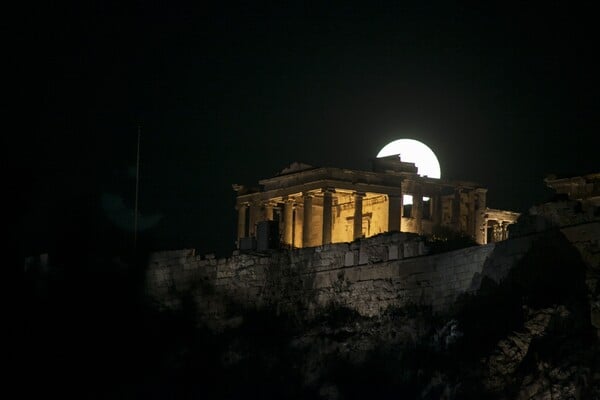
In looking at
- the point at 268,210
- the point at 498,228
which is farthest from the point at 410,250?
the point at 498,228

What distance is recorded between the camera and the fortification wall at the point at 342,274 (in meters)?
42.4

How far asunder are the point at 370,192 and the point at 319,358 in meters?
23.3

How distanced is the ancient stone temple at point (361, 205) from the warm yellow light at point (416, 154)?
0.38 m

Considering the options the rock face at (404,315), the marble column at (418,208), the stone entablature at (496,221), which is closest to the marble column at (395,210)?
the marble column at (418,208)

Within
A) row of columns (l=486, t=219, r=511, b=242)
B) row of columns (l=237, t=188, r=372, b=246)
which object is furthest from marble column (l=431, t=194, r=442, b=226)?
row of columns (l=237, t=188, r=372, b=246)

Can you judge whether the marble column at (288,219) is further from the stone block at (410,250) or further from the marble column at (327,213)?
the stone block at (410,250)

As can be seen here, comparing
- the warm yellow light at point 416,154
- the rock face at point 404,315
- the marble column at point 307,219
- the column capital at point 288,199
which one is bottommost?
the rock face at point 404,315

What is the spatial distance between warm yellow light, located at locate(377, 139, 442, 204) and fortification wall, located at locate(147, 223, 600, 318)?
657 inches

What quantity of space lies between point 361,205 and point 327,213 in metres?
1.72

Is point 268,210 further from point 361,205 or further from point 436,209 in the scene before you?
point 436,209

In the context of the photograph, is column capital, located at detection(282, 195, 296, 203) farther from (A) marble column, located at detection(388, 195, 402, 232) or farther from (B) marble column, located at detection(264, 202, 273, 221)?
(A) marble column, located at detection(388, 195, 402, 232)

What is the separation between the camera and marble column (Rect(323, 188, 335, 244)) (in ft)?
220

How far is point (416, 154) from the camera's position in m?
69.4

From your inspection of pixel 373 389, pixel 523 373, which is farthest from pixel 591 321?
pixel 373 389
